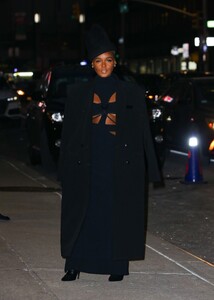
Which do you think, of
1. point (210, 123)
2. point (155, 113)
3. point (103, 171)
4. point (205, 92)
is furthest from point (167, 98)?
point (103, 171)

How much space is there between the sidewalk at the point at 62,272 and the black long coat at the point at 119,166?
0.31 metres

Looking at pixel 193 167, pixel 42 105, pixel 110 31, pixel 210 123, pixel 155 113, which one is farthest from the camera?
pixel 110 31

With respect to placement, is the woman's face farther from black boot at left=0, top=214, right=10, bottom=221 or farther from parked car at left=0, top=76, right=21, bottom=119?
parked car at left=0, top=76, right=21, bottom=119

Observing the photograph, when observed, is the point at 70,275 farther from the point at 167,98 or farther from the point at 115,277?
the point at 167,98

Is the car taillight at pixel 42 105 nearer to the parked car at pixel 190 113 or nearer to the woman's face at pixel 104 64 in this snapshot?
the parked car at pixel 190 113

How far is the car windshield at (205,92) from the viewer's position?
1831cm

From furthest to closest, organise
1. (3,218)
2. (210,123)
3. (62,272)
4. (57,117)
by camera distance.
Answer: (210,123)
(57,117)
(3,218)
(62,272)

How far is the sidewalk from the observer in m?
7.03

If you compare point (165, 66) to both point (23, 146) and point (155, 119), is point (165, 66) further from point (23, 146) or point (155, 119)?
point (155, 119)

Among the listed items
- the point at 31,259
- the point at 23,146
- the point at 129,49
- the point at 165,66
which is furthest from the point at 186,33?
the point at 31,259

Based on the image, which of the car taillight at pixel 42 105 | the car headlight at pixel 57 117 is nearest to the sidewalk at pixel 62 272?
the car headlight at pixel 57 117

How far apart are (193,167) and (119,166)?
7388 mm

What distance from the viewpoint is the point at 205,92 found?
61.3 feet

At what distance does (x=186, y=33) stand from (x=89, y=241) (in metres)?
72.3
